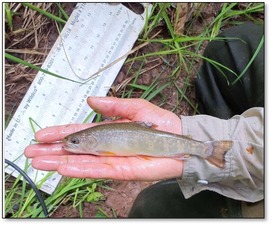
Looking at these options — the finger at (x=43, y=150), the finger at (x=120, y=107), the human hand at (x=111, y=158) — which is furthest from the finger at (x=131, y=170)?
the finger at (x=120, y=107)

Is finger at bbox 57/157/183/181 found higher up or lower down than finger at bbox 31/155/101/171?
higher up

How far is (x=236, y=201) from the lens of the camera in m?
1.72

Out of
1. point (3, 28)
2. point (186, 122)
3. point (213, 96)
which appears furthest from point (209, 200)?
point (3, 28)

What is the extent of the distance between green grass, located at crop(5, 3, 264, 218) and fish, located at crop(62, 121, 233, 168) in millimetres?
432

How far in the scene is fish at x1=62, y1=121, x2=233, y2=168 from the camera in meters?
1.55

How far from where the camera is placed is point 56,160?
1.65 metres

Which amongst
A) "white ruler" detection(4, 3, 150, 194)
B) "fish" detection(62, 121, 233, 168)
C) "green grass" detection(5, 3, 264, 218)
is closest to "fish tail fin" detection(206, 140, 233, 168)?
"fish" detection(62, 121, 233, 168)

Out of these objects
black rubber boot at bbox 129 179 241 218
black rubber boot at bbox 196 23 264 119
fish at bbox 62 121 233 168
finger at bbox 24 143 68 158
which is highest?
black rubber boot at bbox 196 23 264 119

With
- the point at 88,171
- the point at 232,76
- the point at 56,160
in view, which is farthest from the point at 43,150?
the point at 232,76

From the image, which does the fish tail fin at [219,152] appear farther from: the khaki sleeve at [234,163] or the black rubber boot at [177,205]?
the black rubber boot at [177,205]

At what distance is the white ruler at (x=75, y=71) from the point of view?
206 centimetres

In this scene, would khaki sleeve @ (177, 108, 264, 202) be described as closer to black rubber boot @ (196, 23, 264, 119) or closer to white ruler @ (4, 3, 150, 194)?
black rubber boot @ (196, 23, 264, 119)

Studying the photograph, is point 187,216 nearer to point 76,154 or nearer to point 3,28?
Result: point 76,154

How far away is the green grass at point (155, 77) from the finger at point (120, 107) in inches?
15.0
